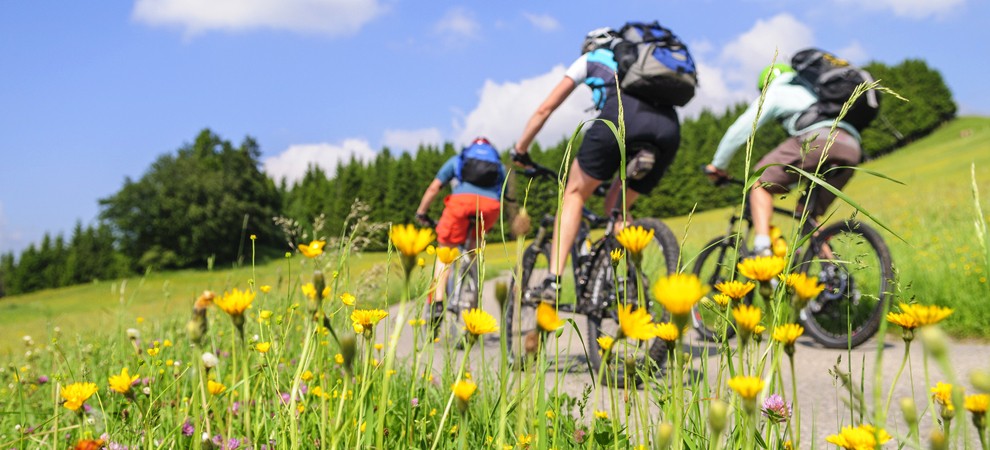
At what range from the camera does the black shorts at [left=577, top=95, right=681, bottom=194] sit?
3289 millimetres

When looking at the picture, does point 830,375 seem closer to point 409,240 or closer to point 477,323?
point 477,323

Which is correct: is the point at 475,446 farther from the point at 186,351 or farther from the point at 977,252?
the point at 977,252

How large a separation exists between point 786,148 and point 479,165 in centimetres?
218

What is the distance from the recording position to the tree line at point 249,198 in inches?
1815

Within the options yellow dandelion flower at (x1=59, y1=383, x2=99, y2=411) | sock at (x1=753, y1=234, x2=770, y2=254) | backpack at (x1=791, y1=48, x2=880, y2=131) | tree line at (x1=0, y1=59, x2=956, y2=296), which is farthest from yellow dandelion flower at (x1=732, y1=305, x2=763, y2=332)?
tree line at (x1=0, y1=59, x2=956, y2=296)

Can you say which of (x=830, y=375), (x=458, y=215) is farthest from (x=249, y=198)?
(x=830, y=375)

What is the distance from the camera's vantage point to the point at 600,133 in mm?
3264

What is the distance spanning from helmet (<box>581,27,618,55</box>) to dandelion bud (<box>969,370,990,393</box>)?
3393mm

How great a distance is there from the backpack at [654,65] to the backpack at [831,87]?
2.71 ft

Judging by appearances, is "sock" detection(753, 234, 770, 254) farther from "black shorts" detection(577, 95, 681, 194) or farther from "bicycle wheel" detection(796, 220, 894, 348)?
"black shorts" detection(577, 95, 681, 194)

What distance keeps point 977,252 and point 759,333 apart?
5.09m

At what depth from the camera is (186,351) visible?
335 cm

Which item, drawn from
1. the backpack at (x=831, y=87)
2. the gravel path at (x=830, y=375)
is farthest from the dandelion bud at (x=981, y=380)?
the backpack at (x=831, y=87)

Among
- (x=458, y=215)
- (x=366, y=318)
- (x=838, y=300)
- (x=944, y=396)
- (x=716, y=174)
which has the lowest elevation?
(x=838, y=300)
